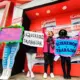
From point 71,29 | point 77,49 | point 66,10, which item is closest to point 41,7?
point 66,10

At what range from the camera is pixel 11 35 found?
371 cm

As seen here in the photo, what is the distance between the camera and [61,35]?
3.57 m

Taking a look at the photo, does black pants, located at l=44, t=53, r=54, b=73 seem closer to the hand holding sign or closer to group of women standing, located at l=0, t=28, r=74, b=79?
group of women standing, located at l=0, t=28, r=74, b=79

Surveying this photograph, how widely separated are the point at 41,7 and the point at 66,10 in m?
0.71

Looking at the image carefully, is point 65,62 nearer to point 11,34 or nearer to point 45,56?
point 45,56

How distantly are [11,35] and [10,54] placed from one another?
19.7 inches

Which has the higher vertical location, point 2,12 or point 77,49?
point 2,12

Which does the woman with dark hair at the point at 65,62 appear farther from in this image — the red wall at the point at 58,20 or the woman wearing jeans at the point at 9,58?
the woman wearing jeans at the point at 9,58

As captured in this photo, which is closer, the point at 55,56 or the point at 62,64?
the point at 62,64

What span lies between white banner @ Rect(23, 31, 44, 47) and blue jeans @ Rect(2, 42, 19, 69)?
11.6 inches

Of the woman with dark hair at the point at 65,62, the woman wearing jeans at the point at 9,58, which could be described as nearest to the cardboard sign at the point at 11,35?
the woman wearing jeans at the point at 9,58

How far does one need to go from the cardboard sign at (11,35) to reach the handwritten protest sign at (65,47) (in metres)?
0.97

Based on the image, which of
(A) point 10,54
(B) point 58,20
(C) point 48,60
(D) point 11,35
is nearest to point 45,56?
(C) point 48,60

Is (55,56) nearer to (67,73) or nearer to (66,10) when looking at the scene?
(67,73)
